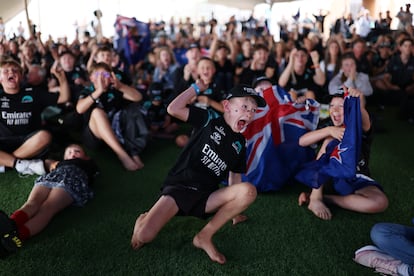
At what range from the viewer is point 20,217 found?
99.3 inches

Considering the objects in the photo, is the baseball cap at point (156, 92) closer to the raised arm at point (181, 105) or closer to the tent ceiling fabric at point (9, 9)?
the raised arm at point (181, 105)

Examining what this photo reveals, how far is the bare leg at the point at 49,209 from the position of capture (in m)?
2.57

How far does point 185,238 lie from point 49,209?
978mm

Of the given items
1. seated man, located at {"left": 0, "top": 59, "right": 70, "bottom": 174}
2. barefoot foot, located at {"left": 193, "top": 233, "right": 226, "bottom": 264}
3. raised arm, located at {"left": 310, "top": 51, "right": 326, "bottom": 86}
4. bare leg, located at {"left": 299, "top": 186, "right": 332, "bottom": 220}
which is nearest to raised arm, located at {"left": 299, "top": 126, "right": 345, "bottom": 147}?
bare leg, located at {"left": 299, "top": 186, "right": 332, "bottom": 220}

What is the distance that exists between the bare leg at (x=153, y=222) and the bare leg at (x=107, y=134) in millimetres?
1486

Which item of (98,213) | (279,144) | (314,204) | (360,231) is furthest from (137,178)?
(360,231)

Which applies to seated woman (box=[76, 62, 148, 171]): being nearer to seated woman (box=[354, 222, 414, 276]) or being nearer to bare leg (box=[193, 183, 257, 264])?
bare leg (box=[193, 183, 257, 264])

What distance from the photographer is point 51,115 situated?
14.1 feet

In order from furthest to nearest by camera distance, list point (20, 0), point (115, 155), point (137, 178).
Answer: point (20, 0) < point (115, 155) < point (137, 178)

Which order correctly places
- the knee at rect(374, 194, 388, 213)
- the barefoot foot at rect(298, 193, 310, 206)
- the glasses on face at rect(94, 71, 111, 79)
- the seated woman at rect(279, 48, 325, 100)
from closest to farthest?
the knee at rect(374, 194, 388, 213), the barefoot foot at rect(298, 193, 310, 206), the glasses on face at rect(94, 71, 111, 79), the seated woman at rect(279, 48, 325, 100)

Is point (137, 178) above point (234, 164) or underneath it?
underneath

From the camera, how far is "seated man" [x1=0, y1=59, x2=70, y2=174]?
3.63 metres

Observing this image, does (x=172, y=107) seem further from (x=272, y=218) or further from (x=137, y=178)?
(x=137, y=178)

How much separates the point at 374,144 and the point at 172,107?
300 cm
